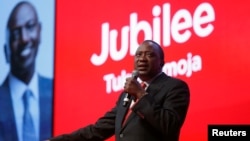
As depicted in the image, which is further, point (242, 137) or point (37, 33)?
point (37, 33)

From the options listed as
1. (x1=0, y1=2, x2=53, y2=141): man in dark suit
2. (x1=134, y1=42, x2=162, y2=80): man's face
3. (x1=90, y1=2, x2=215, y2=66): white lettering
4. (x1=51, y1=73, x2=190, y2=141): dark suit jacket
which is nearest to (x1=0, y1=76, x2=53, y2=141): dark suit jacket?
(x1=0, y1=2, x2=53, y2=141): man in dark suit

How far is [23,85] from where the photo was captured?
4.28 m

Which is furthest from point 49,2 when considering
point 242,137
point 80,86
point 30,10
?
point 242,137

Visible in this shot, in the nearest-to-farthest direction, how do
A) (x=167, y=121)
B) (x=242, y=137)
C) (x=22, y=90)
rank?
(x=167, y=121)
(x=242, y=137)
(x=22, y=90)

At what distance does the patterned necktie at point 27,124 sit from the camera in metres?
4.16

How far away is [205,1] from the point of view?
3.50m

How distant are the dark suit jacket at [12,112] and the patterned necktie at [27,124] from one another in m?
0.08

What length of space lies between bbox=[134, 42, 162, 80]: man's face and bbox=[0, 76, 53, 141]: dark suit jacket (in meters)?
1.59

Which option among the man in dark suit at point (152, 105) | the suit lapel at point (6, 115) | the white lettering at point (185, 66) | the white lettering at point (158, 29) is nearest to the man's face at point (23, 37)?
the suit lapel at point (6, 115)

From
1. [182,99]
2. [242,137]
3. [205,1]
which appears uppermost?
[205,1]

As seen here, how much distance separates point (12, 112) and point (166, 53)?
1392 millimetres

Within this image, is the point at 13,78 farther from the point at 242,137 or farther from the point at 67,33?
the point at 242,137

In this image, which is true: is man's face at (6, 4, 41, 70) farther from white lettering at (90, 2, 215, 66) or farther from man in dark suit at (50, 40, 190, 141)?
man in dark suit at (50, 40, 190, 141)

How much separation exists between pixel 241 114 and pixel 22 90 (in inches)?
71.0
